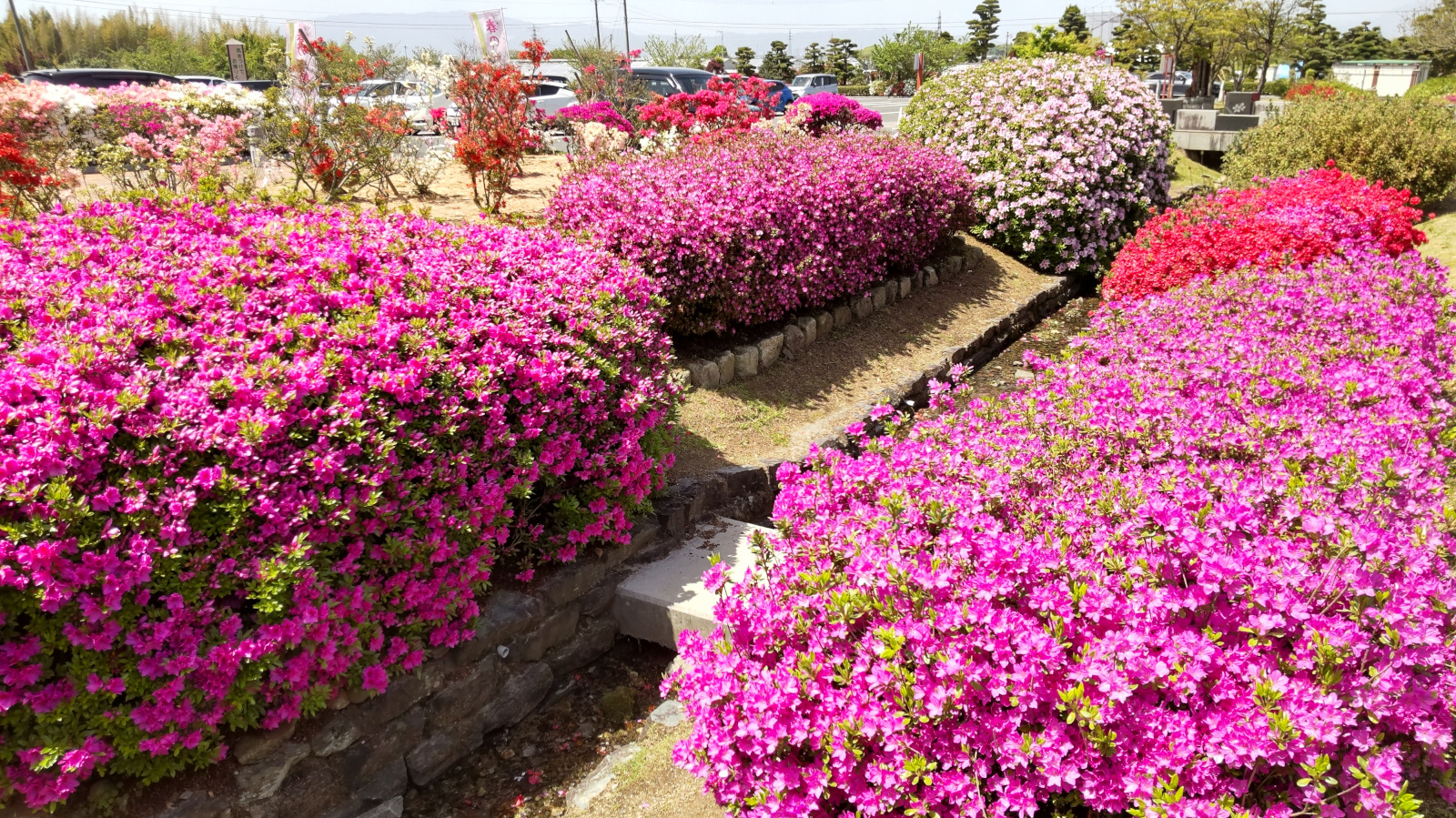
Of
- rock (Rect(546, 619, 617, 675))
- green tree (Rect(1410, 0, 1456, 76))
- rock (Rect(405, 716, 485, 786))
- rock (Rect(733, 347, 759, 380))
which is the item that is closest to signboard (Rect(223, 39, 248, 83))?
rock (Rect(733, 347, 759, 380))

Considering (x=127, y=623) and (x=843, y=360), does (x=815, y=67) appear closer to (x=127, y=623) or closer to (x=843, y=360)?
(x=843, y=360)

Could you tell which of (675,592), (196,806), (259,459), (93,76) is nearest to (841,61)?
(93,76)

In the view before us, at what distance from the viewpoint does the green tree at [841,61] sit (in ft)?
201

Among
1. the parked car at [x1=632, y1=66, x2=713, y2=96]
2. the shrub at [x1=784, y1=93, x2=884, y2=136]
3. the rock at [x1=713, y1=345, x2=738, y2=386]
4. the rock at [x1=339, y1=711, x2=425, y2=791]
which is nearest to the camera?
the rock at [x1=339, y1=711, x2=425, y2=791]

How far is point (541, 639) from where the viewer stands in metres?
3.84

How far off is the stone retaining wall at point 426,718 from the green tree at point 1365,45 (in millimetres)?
81290

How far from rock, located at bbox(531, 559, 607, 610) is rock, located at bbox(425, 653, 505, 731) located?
13.6 inches

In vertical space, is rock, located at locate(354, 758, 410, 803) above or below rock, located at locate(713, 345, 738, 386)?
below

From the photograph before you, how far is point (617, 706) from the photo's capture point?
12.6ft

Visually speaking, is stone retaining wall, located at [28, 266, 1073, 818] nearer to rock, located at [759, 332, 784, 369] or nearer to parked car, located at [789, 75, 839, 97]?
rock, located at [759, 332, 784, 369]

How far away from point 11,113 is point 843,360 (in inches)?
376

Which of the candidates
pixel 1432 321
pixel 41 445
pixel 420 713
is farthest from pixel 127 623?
pixel 1432 321

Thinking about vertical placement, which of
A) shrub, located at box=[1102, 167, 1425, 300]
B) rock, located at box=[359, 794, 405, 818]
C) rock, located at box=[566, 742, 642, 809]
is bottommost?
rock, located at box=[359, 794, 405, 818]

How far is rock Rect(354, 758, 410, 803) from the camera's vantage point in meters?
3.24
